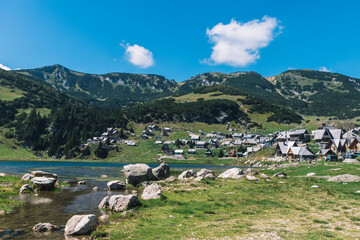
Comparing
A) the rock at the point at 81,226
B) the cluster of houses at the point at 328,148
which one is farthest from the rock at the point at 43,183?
the cluster of houses at the point at 328,148

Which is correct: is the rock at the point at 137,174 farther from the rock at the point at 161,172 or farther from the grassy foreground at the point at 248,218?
the grassy foreground at the point at 248,218

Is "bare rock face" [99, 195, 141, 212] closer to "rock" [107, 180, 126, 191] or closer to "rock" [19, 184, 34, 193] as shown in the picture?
"rock" [107, 180, 126, 191]

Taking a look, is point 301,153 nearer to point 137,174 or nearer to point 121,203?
point 137,174

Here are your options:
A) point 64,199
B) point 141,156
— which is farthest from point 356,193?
point 141,156

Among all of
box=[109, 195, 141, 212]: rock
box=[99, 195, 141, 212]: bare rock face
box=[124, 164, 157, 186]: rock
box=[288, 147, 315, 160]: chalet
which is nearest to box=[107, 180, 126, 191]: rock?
box=[124, 164, 157, 186]: rock

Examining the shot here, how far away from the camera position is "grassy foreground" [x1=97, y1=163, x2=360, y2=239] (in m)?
13.2

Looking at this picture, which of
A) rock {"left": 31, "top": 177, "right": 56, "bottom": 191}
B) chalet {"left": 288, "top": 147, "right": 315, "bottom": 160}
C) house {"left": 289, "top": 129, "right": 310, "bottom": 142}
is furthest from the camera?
house {"left": 289, "top": 129, "right": 310, "bottom": 142}

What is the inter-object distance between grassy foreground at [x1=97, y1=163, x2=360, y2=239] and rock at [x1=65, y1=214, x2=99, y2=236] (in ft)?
2.72

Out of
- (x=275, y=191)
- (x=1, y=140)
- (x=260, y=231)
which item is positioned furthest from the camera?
(x=1, y=140)

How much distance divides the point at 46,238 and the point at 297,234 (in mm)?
15486

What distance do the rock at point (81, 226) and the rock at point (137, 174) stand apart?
26461mm

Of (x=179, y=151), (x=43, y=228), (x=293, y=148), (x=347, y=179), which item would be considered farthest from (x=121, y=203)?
(x=179, y=151)

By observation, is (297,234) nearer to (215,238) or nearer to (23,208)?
(215,238)

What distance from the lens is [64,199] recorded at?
94.6ft
